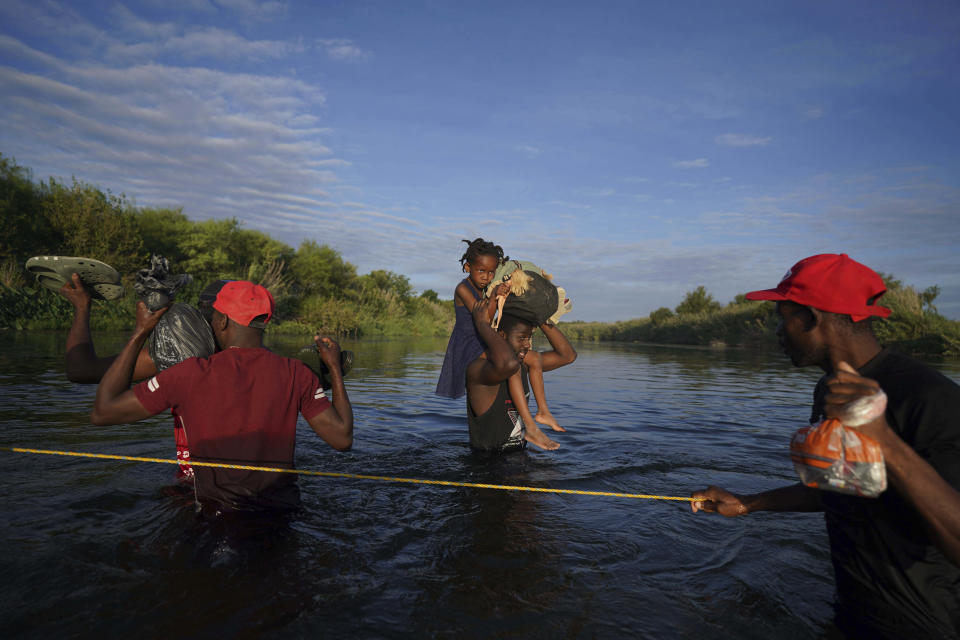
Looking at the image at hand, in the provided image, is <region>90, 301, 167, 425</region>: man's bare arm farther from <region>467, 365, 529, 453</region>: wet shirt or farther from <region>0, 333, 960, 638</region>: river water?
<region>467, 365, 529, 453</region>: wet shirt

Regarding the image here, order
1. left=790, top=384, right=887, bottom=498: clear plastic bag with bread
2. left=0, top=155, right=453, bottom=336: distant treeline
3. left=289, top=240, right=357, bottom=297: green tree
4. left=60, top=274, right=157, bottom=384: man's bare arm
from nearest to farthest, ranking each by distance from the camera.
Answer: left=790, top=384, right=887, bottom=498: clear plastic bag with bread → left=60, top=274, right=157, bottom=384: man's bare arm → left=0, top=155, right=453, bottom=336: distant treeline → left=289, top=240, right=357, bottom=297: green tree

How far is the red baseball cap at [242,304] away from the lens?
3.00 metres

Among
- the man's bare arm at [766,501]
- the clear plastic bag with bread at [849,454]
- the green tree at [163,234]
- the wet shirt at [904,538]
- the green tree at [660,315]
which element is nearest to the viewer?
the clear plastic bag with bread at [849,454]

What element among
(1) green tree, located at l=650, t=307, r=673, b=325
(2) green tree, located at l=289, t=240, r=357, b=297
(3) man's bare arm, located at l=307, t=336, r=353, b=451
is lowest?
(3) man's bare arm, located at l=307, t=336, r=353, b=451

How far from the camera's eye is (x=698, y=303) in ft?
153

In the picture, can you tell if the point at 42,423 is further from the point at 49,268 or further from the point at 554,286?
the point at 554,286

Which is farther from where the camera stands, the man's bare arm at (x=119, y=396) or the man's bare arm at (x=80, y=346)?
the man's bare arm at (x=80, y=346)

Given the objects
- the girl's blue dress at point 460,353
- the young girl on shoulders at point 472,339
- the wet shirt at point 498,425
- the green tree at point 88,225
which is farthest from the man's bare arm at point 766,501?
the green tree at point 88,225

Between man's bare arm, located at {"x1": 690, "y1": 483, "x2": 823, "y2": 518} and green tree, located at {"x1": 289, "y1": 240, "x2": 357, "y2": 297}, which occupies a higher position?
green tree, located at {"x1": 289, "y1": 240, "x2": 357, "y2": 297}

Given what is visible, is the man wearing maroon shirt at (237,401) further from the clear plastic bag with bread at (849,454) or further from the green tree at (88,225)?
the green tree at (88,225)

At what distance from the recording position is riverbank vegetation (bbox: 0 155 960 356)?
21.7m

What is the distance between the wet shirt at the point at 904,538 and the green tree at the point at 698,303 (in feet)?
150

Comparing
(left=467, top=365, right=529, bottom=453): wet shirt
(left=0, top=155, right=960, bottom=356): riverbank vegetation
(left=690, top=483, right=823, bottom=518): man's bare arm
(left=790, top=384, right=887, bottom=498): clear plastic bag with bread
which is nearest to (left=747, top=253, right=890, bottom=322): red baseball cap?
(left=790, top=384, right=887, bottom=498): clear plastic bag with bread

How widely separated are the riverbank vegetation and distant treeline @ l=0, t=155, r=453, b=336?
6 centimetres
